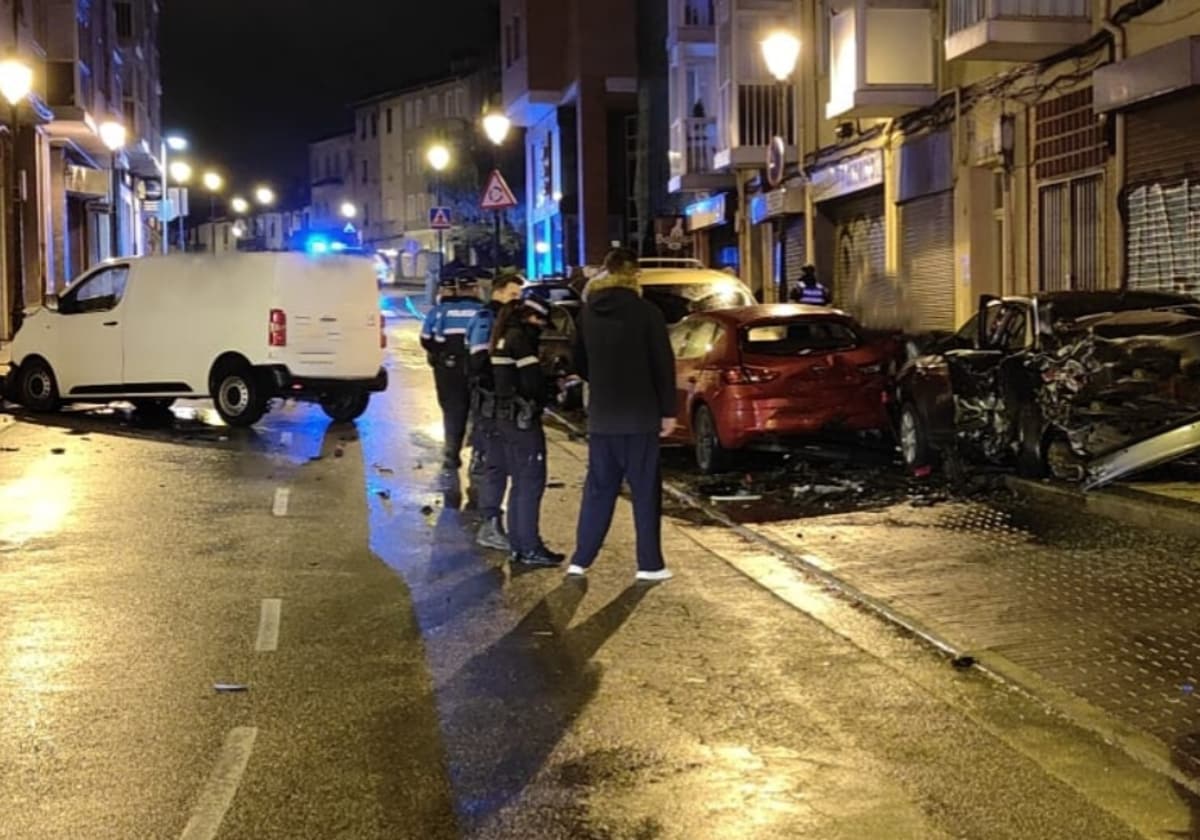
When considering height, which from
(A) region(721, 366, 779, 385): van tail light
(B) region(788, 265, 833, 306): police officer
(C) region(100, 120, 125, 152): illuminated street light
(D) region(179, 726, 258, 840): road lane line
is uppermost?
(C) region(100, 120, 125, 152): illuminated street light

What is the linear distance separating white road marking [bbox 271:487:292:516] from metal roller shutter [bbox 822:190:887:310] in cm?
1318

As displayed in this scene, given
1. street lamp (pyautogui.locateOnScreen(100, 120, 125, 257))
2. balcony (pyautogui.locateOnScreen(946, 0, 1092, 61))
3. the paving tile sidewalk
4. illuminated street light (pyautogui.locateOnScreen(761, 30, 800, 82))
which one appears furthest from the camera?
street lamp (pyautogui.locateOnScreen(100, 120, 125, 257))

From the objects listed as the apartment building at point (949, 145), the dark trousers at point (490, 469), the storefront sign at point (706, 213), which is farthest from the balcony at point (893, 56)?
the dark trousers at point (490, 469)

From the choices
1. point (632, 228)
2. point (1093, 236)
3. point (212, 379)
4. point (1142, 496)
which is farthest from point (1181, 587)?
point (632, 228)

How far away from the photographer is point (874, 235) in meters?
24.1

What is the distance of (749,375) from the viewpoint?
1301 cm

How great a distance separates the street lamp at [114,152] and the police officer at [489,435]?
2632 centimetres

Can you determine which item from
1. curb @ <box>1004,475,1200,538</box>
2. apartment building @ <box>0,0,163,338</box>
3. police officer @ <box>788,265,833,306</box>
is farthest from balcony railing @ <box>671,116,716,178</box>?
curb @ <box>1004,475,1200,538</box>

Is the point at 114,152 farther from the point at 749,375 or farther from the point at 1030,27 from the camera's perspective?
the point at 749,375

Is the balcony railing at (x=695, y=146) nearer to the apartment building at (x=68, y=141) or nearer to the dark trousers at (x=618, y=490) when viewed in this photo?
the apartment building at (x=68, y=141)

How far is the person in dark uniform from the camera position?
361 inches

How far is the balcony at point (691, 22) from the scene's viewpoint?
31008 millimetres

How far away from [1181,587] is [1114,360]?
2.91 metres

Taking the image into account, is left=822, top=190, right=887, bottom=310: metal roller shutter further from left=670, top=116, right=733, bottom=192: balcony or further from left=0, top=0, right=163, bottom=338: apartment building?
left=0, top=0, right=163, bottom=338: apartment building
